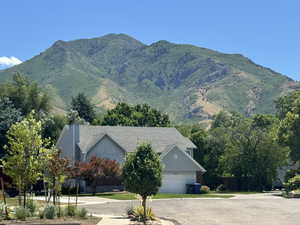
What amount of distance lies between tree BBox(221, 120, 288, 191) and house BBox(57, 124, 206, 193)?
506 cm

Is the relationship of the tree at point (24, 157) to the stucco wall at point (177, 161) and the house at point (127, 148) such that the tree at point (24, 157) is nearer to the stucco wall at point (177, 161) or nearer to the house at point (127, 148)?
the house at point (127, 148)

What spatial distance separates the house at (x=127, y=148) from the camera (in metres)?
55.9

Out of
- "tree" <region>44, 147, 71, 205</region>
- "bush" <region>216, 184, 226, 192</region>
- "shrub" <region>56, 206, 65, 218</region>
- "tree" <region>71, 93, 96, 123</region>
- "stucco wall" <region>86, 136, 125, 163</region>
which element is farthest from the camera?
"tree" <region>71, 93, 96, 123</region>

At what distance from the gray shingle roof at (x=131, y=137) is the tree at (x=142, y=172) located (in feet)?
98.0

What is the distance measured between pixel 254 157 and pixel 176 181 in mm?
10144

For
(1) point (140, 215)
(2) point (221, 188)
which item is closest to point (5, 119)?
(2) point (221, 188)

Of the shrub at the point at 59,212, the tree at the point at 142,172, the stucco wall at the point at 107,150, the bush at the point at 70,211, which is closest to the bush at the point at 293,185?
the stucco wall at the point at 107,150

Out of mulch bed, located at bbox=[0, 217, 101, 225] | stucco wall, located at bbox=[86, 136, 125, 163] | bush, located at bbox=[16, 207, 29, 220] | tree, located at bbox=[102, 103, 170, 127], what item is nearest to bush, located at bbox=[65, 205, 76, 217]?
mulch bed, located at bbox=[0, 217, 101, 225]

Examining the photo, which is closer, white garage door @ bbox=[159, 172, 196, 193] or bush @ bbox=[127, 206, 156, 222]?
bush @ bbox=[127, 206, 156, 222]

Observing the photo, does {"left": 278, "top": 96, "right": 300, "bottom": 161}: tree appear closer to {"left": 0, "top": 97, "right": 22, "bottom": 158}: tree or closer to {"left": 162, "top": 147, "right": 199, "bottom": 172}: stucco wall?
{"left": 162, "top": 147, "right": 199, "bottom": 172}: stucco wall

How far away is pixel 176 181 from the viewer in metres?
56.0

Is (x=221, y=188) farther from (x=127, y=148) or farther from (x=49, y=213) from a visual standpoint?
(x=49, y=213)

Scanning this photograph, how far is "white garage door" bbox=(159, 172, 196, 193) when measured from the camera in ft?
182

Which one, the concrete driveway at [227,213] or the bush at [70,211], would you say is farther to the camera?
the concrete driveway at [227,213]
